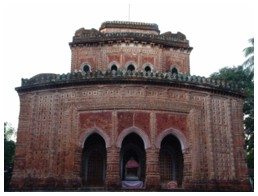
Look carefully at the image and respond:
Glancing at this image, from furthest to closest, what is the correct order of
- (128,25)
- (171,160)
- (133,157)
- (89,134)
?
(128,25), (171,160), (133,157), (89,134)

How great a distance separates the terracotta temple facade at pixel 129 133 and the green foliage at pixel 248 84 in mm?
3576

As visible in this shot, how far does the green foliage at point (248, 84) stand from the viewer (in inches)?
830

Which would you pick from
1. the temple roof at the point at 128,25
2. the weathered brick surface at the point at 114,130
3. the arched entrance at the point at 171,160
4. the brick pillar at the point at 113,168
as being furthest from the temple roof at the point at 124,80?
the temple roof at the point at 128,25

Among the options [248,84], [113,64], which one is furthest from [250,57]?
[113,64]

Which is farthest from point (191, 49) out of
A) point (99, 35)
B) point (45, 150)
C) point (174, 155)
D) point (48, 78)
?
point (45, 150)

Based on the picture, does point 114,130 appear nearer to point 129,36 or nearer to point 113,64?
point 113,64

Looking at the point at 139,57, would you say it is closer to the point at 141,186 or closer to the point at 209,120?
the point at 209,120

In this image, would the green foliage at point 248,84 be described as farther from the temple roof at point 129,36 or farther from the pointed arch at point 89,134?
the pointed arch at point 89,134

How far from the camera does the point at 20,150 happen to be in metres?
16.5

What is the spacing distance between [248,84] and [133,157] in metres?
12.0


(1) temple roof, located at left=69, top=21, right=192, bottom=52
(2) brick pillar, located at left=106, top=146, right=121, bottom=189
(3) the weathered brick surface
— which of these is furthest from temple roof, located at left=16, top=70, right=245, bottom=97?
(1) temple roof, located at left=69, top=21, right=192, bottom=52

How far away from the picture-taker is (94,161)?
1678cm

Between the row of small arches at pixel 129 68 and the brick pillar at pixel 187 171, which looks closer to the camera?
the brick pillar at pixel 187 171

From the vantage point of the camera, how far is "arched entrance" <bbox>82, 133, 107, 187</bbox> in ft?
53.7
